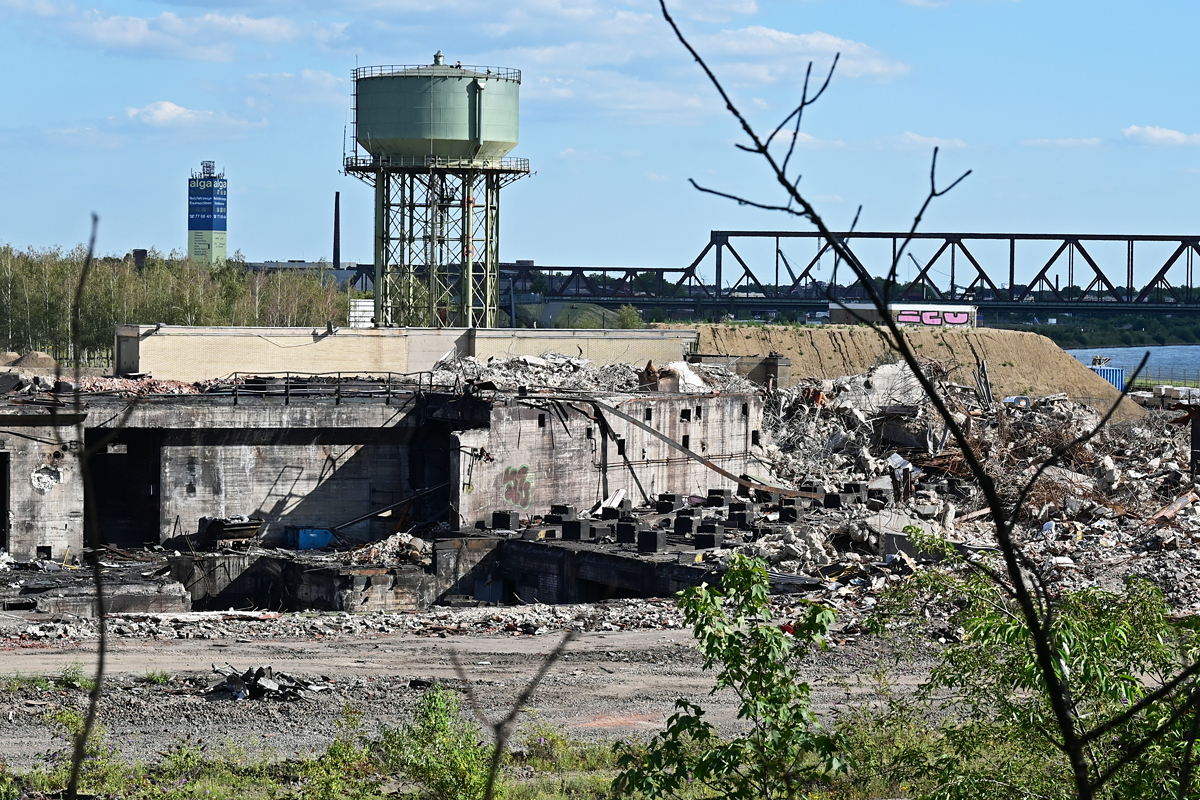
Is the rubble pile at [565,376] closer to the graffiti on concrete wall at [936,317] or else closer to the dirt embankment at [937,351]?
the dirt embankment at [937,351]

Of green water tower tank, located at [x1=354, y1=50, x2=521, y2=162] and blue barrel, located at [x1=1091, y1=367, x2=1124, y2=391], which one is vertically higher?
green water tower tank, located at [x1=354, y1=50, x2=521, y2=162]

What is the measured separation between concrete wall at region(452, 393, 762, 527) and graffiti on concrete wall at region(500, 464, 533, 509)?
1.1 inches

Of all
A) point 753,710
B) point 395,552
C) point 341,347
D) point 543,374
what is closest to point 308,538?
point 395,552

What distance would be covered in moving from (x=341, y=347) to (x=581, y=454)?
15570mm

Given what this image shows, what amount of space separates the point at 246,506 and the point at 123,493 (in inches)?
151

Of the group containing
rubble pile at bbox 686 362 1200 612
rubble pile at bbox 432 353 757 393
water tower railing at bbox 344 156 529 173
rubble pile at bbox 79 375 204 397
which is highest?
water tower railing at bbox 344 156 529 173

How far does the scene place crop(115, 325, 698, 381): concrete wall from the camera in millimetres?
48344

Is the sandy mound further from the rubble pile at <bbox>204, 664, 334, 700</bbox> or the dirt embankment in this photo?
the rubble pile at <bbox>204, 664, 334, 700</bbox>

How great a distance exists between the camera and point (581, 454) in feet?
133

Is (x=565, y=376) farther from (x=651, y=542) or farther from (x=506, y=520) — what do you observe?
(x=651, y=542)

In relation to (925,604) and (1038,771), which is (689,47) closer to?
(1038,771)

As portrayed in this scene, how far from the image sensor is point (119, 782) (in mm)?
14586

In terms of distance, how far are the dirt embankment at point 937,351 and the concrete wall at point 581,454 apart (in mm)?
34831

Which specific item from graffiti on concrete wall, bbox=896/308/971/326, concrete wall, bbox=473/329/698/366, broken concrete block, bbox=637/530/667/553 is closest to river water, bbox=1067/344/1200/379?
graffiti on concrete wall, bbox=896/308/971/326
